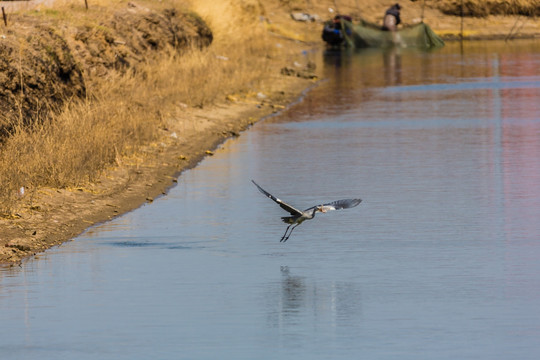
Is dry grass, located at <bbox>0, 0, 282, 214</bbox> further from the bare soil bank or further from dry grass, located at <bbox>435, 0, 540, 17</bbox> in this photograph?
dry grass, located at <bbox>435, 0, 540, 17</bbox>

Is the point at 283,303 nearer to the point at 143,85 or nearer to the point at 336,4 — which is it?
the point at 143,85

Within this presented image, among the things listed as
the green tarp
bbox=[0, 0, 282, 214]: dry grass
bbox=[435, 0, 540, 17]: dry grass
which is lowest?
the green tarp

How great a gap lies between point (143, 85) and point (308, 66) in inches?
738

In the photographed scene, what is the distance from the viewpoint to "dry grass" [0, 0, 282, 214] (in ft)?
53.7

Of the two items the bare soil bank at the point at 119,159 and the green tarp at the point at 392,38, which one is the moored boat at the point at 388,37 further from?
the bare soil bank at the point at 119,159

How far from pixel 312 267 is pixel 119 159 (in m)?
7.32

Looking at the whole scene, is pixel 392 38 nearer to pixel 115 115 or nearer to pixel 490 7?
pixel 490 7

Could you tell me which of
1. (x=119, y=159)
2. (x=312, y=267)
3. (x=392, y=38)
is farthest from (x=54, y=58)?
(x=392, y=38)

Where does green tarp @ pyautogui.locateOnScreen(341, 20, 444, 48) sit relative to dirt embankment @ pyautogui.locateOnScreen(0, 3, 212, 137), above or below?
below

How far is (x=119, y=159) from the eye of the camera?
1903 cm

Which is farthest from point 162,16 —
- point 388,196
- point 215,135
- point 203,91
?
point 388,196

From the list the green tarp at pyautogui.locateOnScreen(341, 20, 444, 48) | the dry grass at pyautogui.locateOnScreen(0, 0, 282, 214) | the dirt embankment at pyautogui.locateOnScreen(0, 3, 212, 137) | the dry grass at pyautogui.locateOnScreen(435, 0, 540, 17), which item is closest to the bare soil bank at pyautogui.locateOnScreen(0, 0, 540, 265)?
the dirt embankment at pyautogui.locateOnScreen(0, 3, 212, 137)

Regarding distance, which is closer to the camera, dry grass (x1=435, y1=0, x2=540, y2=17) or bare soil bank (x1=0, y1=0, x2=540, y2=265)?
bare soil bank (x1=0, y1=0, x2=540, y2=265)

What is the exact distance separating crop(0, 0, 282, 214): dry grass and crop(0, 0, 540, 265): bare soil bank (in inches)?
9.2
